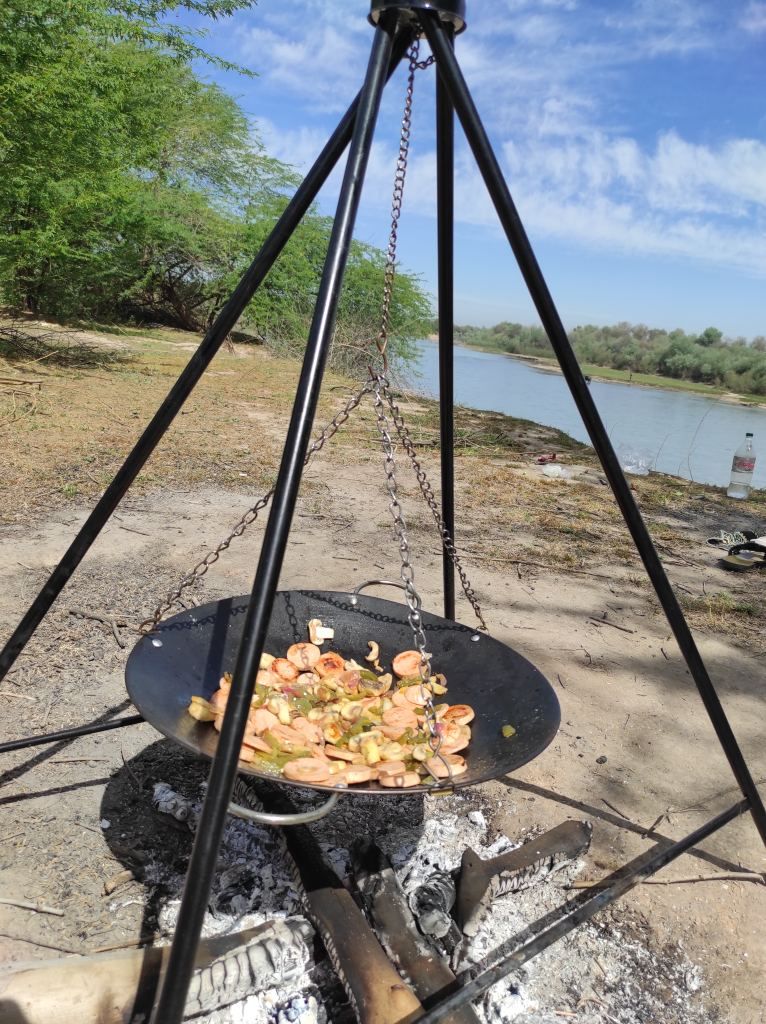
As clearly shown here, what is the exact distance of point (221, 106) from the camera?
1648 centimetres

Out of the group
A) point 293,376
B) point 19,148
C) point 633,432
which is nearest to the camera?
point 19,148

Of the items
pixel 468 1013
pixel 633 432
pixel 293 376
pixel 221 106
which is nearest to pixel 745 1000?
pixel 468 1013

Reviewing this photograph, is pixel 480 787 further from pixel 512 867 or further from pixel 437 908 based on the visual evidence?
pixel 437 908

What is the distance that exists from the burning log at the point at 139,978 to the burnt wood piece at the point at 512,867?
38 cm

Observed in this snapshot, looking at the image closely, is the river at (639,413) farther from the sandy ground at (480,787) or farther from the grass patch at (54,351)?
the grass patch at (54,351)

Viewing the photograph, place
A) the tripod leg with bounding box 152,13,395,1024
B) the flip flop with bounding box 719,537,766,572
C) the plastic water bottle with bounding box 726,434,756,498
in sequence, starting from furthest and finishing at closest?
the plastic water bottle with bounding box 726,434,756,498
the flip flop with bounding box 719,537,766,572
the tripod leg with bounding box 152,13,395,1024

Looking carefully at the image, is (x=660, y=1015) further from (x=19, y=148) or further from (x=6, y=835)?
(x=19, y=148)

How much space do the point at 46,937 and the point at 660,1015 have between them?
1363 mm

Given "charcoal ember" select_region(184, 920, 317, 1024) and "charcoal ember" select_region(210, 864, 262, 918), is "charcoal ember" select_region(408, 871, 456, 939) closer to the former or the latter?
"charcoal ember" select_region(184, 920, 317, 1024)

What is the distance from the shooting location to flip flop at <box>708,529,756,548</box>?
17.1ft

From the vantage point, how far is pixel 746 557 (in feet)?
16.1

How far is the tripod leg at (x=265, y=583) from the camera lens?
3.64ft

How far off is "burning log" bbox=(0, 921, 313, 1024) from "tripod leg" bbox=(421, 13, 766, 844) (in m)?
1.06

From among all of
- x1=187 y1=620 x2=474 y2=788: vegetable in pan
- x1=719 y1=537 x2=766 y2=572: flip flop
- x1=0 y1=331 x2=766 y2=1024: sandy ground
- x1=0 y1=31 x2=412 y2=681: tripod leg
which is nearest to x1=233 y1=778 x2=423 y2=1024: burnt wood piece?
x1=187 y1=620 x2=474 y2=788: vegetable in pan
